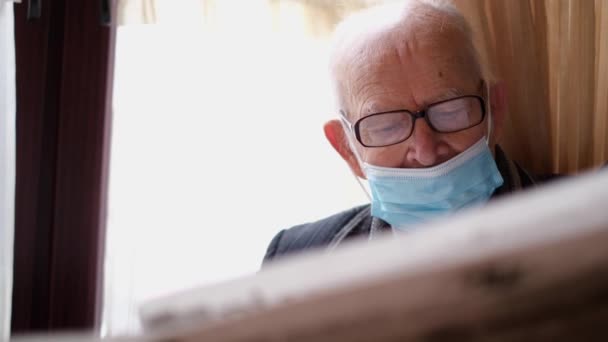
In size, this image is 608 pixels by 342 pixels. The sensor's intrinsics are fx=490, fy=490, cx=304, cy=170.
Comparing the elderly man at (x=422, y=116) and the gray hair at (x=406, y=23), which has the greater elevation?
the gray hair at (x=406, y=23)

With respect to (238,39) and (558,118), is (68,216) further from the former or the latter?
(558,118)

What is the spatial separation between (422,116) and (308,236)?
35 cm

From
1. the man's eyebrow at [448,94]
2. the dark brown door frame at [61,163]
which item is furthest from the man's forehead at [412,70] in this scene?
the dark brown door frame at [61,163]

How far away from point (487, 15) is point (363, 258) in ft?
3.03

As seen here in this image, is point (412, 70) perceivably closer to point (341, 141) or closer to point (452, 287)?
point (341, 141)

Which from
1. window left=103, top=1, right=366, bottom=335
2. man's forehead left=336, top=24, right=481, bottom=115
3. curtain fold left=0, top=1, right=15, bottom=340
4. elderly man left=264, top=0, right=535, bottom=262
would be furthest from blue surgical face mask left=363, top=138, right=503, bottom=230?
curtain fold left=0, top=1, right=15, bottom=340

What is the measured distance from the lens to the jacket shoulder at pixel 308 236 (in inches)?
39.6

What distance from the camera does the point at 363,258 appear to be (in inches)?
8.1

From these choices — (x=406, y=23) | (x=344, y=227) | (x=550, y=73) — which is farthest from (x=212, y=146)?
(x=550, y=73)

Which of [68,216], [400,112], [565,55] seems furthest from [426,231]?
[68,216]

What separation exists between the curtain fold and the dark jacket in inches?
21.3

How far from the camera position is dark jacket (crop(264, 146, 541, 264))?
2.86 ft

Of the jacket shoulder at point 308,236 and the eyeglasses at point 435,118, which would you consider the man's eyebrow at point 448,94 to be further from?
the jacket shoulder at point 308,236

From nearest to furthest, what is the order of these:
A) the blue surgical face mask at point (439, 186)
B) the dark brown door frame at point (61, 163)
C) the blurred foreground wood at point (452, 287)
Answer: the blurred foreground wood at point (452, 287)
the blue surgical face mask at point (439, 186)
the dark brown door frame at point (61, 163)
